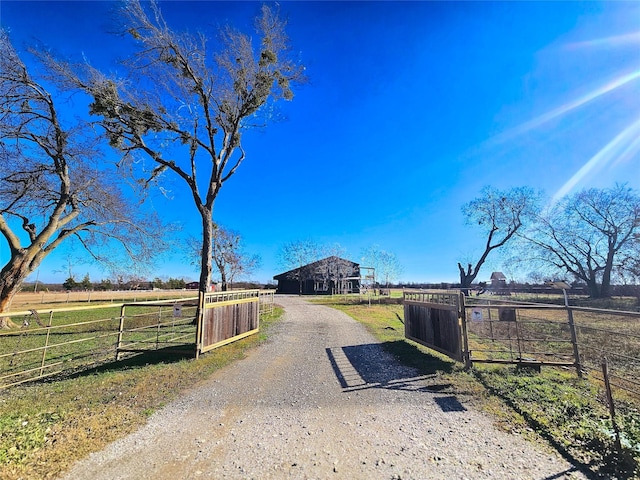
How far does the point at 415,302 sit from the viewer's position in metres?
8.52

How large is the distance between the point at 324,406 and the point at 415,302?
4.88 metres

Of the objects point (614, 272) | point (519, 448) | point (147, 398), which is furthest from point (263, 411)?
point (614, 272)

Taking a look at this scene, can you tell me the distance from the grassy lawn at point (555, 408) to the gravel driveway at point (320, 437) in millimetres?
308

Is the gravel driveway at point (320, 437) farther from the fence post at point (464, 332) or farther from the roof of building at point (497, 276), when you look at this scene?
the roof of building at point (497, 276)

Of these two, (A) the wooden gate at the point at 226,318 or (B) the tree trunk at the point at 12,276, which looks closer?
(A) the wooden gate at the point at 226,318

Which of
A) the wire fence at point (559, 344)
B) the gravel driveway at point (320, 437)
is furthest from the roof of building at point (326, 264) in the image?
the gravel driveway at point (320, 437)

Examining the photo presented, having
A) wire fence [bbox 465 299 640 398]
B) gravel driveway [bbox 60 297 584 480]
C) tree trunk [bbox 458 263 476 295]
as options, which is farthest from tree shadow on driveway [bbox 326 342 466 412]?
tree trunk [bbox 458 263 476 295]

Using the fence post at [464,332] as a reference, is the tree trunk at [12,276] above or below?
above

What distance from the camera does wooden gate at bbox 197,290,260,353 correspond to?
7.60 m

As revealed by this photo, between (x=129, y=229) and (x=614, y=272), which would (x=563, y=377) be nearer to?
(x=129, y=229)

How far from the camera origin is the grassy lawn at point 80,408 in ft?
9.98

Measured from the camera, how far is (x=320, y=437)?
141 inches

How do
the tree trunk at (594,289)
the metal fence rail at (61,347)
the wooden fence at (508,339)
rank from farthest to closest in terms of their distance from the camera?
the tree trunk at (594,289) → the wooden fence at (508,339) → the metal fence rail at (61,347)

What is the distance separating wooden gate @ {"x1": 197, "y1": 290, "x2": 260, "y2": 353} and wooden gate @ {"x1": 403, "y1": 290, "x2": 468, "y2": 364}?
527 centimetres
